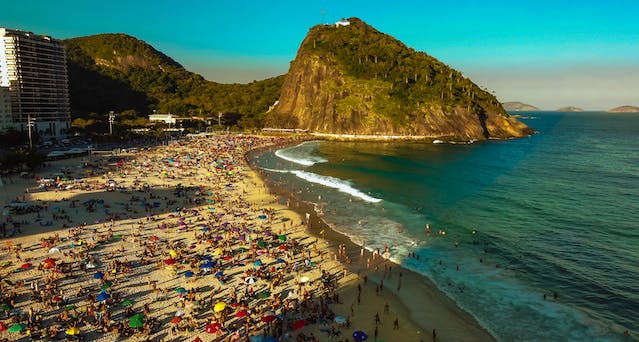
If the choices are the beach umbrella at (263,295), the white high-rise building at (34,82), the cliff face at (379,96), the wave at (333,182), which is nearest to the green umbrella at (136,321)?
the beach umbrella at (263,295)

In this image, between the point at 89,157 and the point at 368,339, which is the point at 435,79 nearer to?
the point at 89,157

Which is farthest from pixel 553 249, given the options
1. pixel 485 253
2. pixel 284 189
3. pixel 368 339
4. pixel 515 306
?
pixel 284 189

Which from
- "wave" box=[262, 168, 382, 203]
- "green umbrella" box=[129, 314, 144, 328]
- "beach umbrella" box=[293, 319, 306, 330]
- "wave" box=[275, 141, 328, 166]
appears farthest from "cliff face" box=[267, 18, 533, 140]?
"green umbrella" box=[129, 314, 144, 328]

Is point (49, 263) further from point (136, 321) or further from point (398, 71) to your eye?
point (398, 71)

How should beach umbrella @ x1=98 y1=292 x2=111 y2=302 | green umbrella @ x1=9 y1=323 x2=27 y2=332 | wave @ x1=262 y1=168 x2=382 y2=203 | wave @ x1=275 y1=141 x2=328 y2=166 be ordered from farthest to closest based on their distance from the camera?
1. wave @ x1=275 y1=141 x2=328 y2=166
2. wave @ x1=262 y1=168 x2=382 y2=203
3. beach umbrella @ x1=98 y1=292 x2=111 y2=302
4. green umbrella @ x1=9 y1=323 x2=27 y2=332

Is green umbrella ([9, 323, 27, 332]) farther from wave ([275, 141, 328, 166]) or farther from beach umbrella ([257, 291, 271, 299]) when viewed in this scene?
wave ([275, 141, 328, 166])

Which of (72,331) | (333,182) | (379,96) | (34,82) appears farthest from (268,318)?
(379,96)

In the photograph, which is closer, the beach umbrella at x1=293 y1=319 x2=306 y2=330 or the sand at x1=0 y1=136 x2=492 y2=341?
the beach umbrella at x1=293 y1=319 x2=306 y2=330
